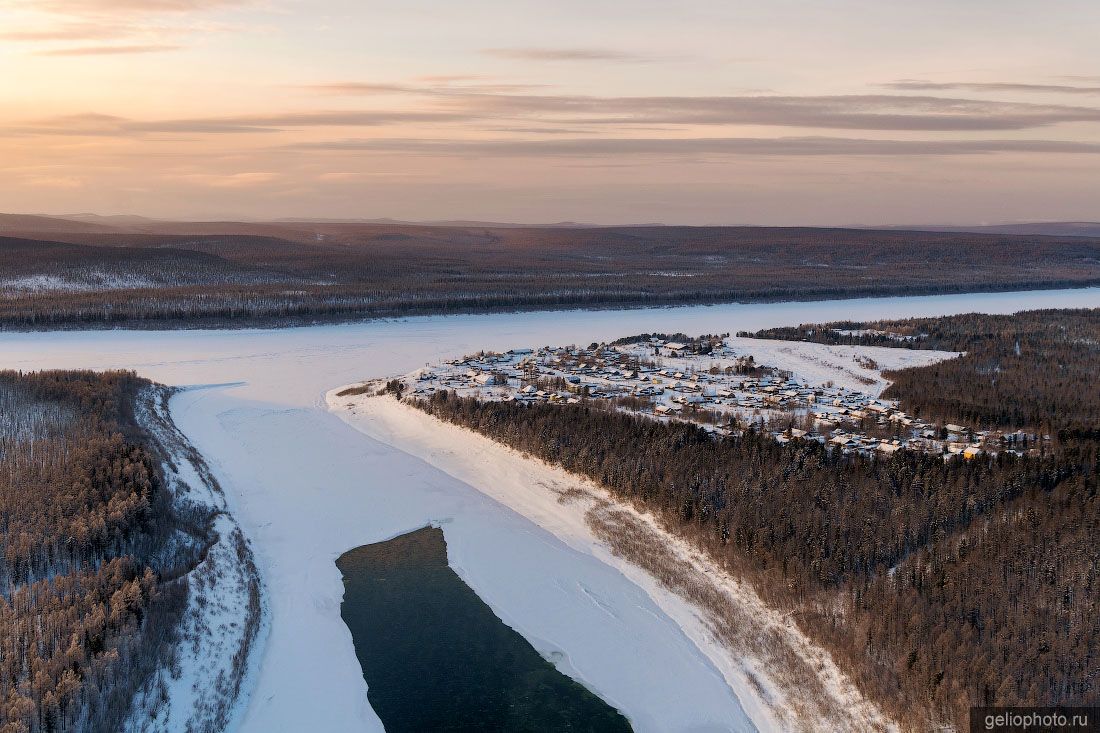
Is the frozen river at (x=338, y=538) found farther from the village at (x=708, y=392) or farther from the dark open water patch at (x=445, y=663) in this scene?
the village at (x=708, y=392)

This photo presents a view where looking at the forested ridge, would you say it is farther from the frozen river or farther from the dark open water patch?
the dark open water patch

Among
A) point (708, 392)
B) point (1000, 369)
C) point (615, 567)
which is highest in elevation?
point (1000, 369)

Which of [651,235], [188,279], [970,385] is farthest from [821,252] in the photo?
[970,385]

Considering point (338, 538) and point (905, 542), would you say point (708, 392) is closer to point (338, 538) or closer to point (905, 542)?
point (905, 542)

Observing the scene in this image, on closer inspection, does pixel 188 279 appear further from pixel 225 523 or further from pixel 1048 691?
pixel 1048 691

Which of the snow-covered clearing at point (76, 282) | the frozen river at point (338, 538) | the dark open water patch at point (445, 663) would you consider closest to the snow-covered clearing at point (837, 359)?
the frozen river at point (338, 538)

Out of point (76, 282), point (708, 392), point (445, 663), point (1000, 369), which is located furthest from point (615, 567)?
point (76, 282)
